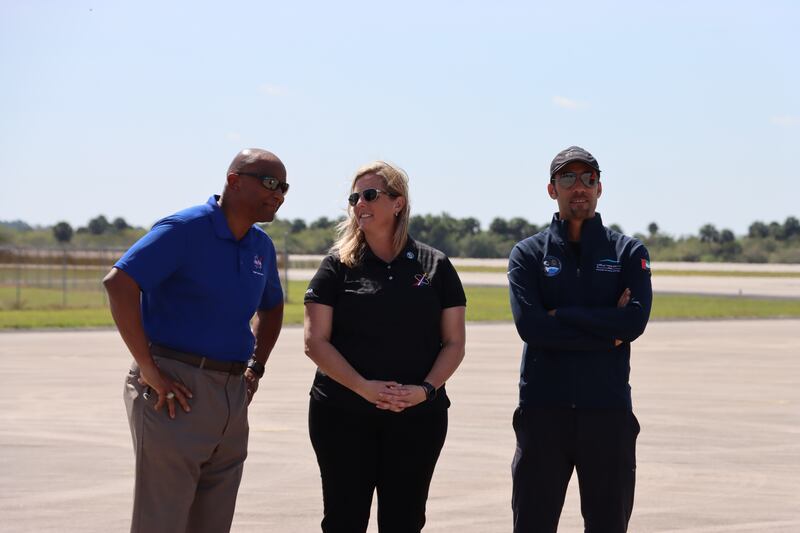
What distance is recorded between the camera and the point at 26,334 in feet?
89.1

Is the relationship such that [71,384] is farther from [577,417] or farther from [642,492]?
[577,417]

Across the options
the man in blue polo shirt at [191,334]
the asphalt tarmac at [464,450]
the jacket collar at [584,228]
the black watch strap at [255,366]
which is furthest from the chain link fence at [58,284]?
the man in blue polo shirt at [191,334]

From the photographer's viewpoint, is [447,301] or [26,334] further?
[26,334]

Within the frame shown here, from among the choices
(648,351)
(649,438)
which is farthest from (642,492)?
(648,351)

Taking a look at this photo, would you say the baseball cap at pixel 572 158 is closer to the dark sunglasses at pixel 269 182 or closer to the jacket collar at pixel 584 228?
→ the jacket collar at pixel 584 228

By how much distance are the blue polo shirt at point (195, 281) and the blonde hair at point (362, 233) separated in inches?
20.1

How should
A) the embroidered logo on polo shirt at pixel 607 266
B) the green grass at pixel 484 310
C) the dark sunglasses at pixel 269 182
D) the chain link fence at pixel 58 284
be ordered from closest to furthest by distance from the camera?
the dark sunglasses at pixel 269 182 < the embroidered logo on polo shirt at pixel 607 266 < the green grass at pixel 484 310 < the chain link fence at pixel 58 284

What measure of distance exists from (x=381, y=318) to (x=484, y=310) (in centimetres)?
3467

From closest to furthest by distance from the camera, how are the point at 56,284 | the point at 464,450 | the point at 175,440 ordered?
1. the point at 175,440
2. the point at 464,450
3. the point at 56,284

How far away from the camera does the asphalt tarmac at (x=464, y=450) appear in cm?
800

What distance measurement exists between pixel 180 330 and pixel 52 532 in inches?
119

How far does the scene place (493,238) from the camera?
134125 millimetres

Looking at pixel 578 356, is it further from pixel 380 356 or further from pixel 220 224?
pixel 220 224

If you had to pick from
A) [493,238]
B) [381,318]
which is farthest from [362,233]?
[493,238]
